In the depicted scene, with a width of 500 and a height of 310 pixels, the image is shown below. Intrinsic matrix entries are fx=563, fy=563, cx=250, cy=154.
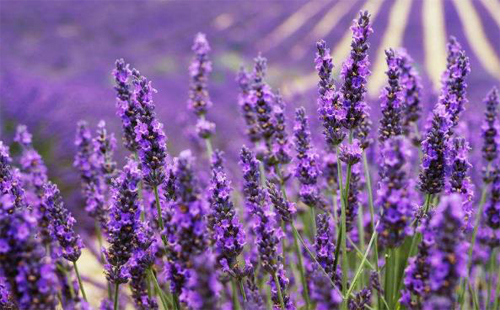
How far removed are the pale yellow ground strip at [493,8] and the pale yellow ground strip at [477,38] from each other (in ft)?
1.95

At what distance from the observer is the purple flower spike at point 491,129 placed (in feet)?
8.57

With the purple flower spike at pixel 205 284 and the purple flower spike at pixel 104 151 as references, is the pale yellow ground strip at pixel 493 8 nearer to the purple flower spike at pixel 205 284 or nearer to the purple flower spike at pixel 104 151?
the purple flower spike at pixel 104 151

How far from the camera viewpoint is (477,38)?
79.0 ft

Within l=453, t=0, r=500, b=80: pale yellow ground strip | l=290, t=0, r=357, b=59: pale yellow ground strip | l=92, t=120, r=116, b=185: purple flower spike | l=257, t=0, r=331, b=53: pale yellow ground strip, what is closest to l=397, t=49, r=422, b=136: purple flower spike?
l=92, t=120, r=116, b=185: purple flower spike

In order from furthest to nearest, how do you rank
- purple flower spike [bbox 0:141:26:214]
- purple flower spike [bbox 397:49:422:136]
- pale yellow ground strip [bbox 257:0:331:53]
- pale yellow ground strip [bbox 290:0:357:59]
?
1. pale yellow ground strip [bbox 257:0:331:53]
2. pale yellow ground strip [bbox 290:0:357:59]
3. purple flower spike [bbox 397:49:422:136]
4. purple flower spike [bbox 0:141:26:214]

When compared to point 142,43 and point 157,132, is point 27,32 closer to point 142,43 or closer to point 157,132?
point 142,43

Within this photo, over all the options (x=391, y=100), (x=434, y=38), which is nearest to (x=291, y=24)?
(x=434, y=38)

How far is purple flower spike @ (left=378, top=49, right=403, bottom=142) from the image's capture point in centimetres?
243

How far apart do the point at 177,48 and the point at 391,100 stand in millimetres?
17844

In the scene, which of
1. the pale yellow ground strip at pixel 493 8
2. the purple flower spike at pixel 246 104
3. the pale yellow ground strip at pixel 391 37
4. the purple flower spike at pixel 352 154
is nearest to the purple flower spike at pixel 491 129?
the purple flower spike at pixel 352 154

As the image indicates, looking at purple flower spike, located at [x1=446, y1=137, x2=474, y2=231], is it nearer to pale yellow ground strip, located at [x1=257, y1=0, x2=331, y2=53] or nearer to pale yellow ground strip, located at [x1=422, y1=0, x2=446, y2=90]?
pale yellow ground strip, located at [x1=422, y1=0, x2=446, y2=90]

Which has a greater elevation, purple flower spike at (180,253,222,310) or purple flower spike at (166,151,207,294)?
purple flower spike at (166,151,207,294)

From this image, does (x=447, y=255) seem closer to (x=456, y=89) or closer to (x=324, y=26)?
(x=456, y=89)

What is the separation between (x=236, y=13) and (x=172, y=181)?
26388 mm
